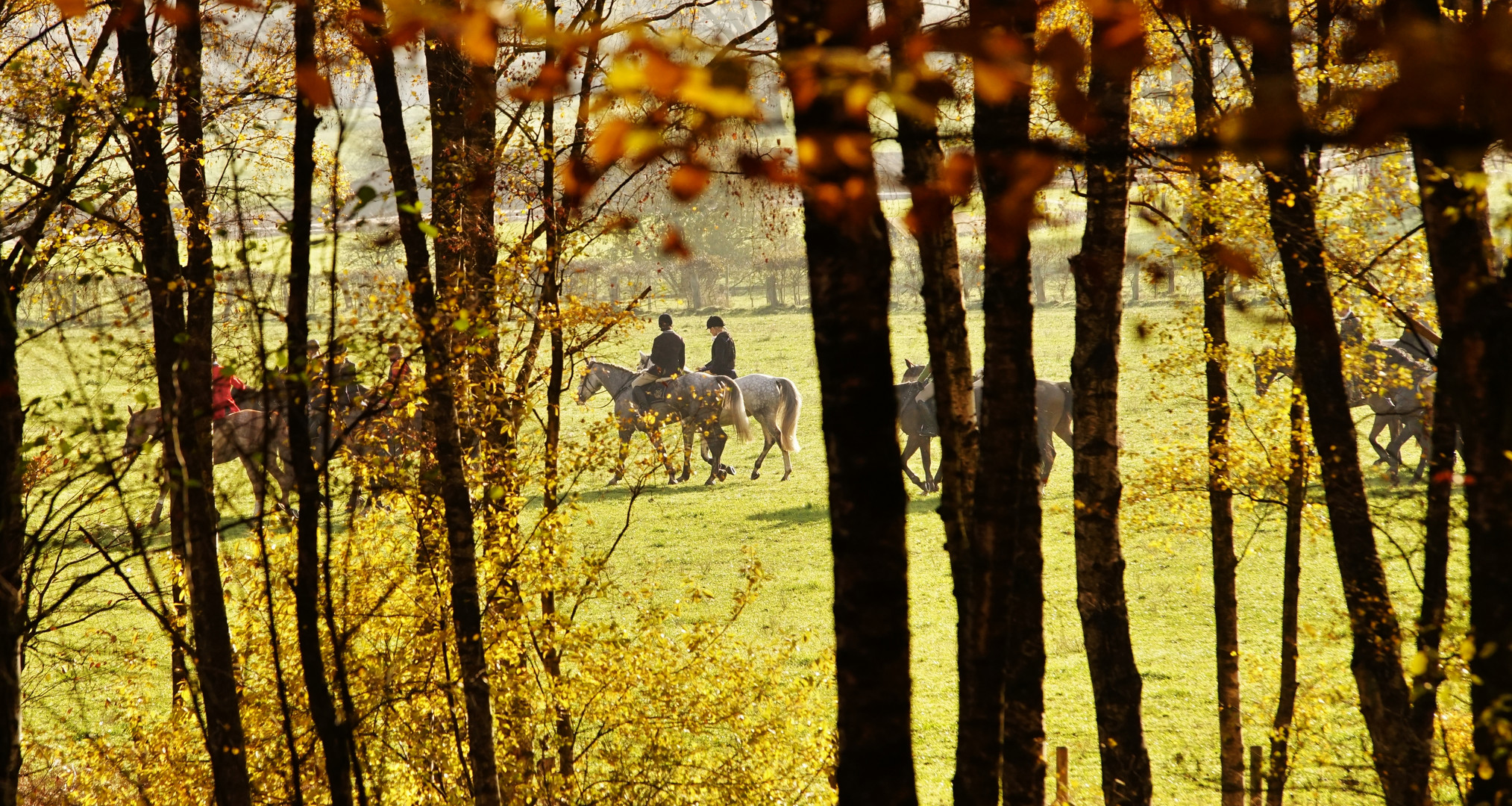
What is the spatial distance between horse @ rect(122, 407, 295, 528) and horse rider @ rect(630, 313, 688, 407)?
7.27m

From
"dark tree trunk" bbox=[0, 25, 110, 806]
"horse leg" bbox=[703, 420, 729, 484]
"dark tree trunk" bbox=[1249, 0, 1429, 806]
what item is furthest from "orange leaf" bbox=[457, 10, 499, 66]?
"horse leg" bbox=[703, 420, 729, 484]

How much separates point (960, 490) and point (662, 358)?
64.2 ft

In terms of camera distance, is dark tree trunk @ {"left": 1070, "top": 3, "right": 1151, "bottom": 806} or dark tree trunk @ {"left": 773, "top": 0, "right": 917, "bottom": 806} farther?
dark tree trunk @ {"left": 1070, "top": 3, "right": 1151, "bottom": 806}

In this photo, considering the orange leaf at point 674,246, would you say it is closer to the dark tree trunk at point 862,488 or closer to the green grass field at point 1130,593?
the dark tree trunk at point 862,488

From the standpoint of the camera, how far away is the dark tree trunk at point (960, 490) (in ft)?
17.3

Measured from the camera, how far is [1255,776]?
36.1ft

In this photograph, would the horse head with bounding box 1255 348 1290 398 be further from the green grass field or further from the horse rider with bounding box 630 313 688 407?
the horse rider with bounding box 630 313 688 407

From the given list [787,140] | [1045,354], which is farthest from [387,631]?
[1045,354]

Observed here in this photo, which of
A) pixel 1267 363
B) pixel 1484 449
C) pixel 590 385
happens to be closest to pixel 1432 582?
pixel 1484 449

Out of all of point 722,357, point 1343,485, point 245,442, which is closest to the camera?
point 1343,485

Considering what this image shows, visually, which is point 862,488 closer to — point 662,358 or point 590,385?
point 662,358

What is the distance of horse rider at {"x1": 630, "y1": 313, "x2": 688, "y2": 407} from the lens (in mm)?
25078

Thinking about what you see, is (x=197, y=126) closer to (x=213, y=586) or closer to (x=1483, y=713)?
(x=213, y=586)

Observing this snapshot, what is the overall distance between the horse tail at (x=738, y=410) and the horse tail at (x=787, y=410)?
80 cm
